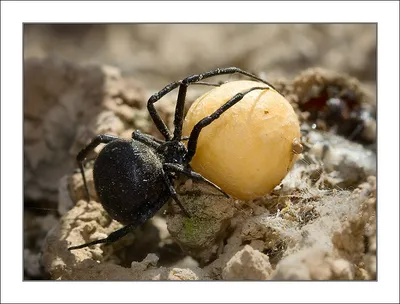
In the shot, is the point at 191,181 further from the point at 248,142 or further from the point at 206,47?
the point at 206,47

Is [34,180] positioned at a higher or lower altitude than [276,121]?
lower

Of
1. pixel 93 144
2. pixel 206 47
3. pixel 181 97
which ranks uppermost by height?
pixel 206 47

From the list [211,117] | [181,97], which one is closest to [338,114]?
[181,97]

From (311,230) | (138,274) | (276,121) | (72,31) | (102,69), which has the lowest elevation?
(138,274)

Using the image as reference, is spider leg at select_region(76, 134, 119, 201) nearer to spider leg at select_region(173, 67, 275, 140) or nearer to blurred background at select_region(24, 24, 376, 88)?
spider leg at select_region(173, 67, 275, 140)

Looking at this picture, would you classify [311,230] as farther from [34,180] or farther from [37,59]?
[37,59]

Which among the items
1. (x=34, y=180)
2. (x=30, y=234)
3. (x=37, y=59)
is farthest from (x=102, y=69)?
(x=30, y=234)
